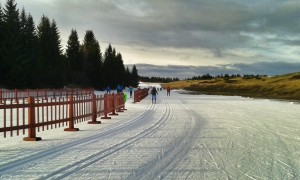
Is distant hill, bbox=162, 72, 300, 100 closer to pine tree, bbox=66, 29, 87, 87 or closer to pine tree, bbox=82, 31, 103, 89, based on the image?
pine tree, bbox=82, 31, 103, 89

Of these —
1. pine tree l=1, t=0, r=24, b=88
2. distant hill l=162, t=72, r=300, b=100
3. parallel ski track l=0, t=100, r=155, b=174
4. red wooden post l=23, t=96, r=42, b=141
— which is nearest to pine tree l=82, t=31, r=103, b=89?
distant hill l=162, t=72, r=300, b=100

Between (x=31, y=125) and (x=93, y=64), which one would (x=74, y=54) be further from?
(x=31, y=125)

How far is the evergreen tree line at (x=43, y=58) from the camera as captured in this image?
5784 centimetres

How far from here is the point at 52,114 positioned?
17.5 metres

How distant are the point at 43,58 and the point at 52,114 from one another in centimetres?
5871

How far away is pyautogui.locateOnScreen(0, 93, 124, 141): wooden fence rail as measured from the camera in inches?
466

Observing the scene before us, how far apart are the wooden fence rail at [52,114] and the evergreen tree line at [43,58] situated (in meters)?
36.3

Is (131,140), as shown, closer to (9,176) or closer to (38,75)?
(9,176)

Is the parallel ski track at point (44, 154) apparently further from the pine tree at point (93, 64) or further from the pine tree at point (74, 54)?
the pine tree at point (93, 64)

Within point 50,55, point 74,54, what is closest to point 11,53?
point 50,55

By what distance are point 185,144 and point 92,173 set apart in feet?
14.4

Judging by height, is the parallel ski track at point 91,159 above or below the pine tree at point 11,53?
below

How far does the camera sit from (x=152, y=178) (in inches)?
276

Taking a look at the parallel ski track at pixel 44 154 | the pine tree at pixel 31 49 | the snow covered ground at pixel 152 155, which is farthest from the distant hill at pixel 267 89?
the parallel ski track at pixel 44 154
